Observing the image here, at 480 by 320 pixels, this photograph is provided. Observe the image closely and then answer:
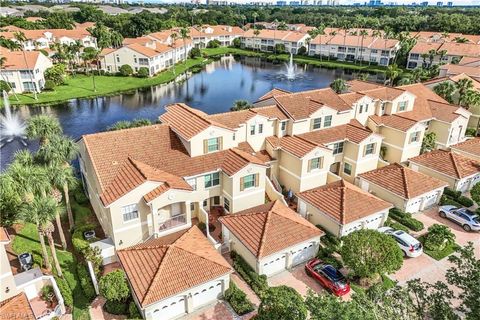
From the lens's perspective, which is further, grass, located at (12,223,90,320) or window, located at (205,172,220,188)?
window, located at (205,172,220,188)

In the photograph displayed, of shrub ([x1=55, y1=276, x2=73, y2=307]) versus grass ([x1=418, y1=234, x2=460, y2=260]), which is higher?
shrub ([x1=55, y1=276, x2=73, y2=307])

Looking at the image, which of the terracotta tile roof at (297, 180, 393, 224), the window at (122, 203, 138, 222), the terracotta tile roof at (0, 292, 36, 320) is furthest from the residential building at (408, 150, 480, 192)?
the terracotta tile roof at (0, 292, 36, 320)

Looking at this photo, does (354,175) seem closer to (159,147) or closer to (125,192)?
(159,147)

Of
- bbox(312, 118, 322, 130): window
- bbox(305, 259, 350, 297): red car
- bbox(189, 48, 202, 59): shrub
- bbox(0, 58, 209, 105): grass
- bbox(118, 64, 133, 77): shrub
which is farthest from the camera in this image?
bbox(189, 48, 202, 59): shrub

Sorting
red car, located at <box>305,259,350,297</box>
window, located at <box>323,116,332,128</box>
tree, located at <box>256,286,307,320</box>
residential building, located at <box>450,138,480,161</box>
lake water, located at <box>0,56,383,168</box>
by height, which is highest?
window, located at <box>323,116,332,128</box>

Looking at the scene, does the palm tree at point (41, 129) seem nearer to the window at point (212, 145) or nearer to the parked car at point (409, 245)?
the window at point (212, 145)

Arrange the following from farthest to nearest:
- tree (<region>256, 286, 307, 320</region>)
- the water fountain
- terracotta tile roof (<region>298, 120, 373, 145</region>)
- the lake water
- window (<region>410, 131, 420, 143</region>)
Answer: the lake water, the water fountain, window (<region>410, 131, 420, 143</region>), terracotta tile roof (<region>298, 120, 373, 145</region>), tree (<region>256, 286, 307, 320</region>)

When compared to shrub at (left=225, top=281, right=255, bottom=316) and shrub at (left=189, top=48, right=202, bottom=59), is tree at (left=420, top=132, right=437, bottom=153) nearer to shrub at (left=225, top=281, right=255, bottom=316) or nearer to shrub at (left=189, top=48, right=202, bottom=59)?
shrub at (left=225, top=281, right=255, bottom=316)

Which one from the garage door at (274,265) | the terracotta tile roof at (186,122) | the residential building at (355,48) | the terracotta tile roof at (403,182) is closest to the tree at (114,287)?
the garage door at (274,265)
